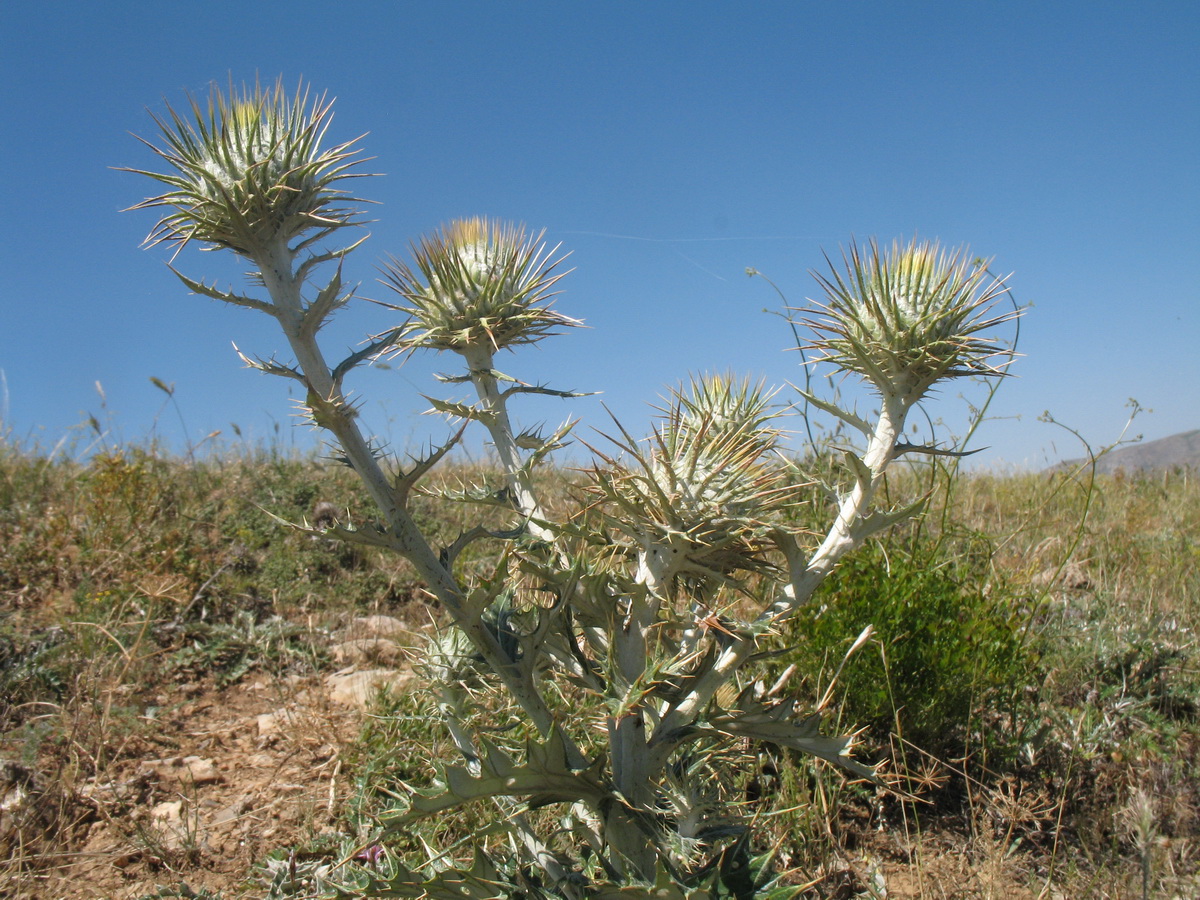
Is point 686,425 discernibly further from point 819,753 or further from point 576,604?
point 819,753

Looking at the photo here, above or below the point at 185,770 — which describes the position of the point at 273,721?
above

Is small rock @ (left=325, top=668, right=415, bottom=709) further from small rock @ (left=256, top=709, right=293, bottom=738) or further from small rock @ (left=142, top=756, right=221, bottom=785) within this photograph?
small rock @ (left=142, top=756, right=221, bottom=785)

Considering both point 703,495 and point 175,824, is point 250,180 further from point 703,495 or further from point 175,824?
point 175,824

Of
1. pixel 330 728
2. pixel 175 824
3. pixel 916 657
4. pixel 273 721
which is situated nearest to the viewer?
pixel 175 824

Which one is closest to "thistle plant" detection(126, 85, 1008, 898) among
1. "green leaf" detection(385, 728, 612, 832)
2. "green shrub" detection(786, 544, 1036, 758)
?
"green leaf" detection(385, 728, 612, 832)

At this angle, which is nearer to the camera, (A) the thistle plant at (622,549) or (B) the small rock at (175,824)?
(A) the thistle plant at (622,549)

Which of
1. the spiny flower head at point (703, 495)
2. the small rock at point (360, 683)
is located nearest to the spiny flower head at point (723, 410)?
the spiny flower head at point (703, 495)

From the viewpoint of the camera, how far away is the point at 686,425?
232 cm

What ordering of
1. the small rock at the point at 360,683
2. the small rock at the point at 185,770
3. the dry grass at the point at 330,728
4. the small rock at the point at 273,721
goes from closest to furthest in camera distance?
the dry grass at the point at 330,728 < the small rock at the point at 185,770 < the small rock at the point at 273,721 < the small rock at the point at 360,683

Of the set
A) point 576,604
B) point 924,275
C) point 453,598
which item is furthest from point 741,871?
point 924,275

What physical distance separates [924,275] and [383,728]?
3.23 metres

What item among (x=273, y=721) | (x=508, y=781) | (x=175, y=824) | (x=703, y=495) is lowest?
(x=175, y=824)

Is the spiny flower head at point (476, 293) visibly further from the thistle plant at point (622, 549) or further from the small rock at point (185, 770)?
the small rock at point (185, 770)

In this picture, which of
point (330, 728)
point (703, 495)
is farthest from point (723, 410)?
point (330, 728)
